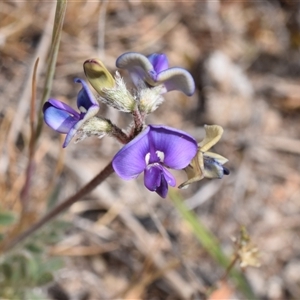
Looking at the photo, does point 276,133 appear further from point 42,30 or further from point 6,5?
point 6,5

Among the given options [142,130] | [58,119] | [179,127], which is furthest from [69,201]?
[179,127]

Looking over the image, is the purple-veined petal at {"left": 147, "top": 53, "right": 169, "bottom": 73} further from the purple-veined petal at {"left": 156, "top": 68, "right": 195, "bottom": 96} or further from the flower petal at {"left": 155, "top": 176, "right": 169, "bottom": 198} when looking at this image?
the flower petal at {"left": 155, "top": 176, "right": 169, "bottom": 198}

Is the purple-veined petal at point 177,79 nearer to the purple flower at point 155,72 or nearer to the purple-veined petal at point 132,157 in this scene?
the purple flower at point 155,72

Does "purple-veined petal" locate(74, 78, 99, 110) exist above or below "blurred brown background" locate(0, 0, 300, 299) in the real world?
above

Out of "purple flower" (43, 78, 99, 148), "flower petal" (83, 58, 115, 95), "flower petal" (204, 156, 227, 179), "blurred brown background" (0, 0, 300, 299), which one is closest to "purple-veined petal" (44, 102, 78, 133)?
"purple flower" (43, 78, 99, 148)

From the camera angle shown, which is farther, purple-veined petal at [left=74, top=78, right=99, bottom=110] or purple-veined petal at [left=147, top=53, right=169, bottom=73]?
purple-veined petal at [left=147, top=53, right=169, bottom=73]

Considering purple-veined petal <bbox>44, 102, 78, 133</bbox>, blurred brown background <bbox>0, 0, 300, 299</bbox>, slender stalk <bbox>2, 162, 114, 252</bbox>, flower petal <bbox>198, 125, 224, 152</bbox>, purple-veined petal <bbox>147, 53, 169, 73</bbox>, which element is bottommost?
blurred brown background <bbox>0, 0, 300, 299</bbox>

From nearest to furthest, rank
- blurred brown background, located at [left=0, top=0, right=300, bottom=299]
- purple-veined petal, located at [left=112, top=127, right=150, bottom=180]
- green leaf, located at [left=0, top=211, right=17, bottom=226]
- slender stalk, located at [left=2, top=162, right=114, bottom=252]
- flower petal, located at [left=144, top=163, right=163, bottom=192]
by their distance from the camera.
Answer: purple-veined petal, located at [left=112, top=127, right=150, bottom=180] < flower petal, located at [left=144, top=163, right=163, bottom=192] < slender stalk, located at [left=2, top=162, right=114, bottom=252] < green leaf, located at [left=0, top=211, right=17, bottom=226] < blurred brown background, located at [left=0, top=0, right=300, bottom=299]

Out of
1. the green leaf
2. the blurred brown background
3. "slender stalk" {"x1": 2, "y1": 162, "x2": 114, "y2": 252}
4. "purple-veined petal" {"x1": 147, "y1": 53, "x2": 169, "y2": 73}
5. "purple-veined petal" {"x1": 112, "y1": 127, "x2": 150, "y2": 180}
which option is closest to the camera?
"purple-veined petal" {"x1": 112, "y1": 127, "x2": 150, "y2": 180}
